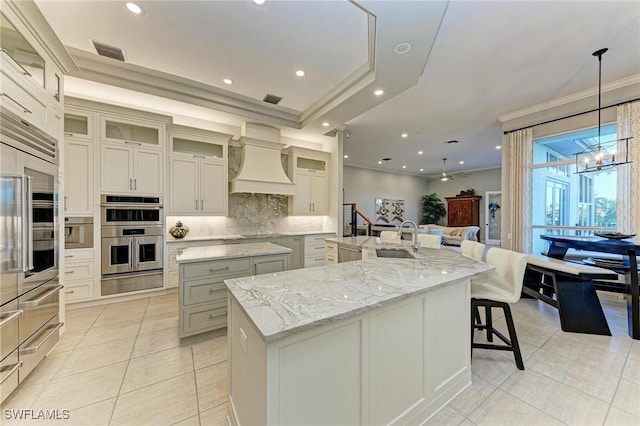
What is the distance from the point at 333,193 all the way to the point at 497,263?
3.49 m

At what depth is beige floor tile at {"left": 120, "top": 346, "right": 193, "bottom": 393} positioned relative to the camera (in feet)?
6.09

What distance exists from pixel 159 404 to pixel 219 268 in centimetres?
111

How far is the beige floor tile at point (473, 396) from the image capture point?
159 centimetres

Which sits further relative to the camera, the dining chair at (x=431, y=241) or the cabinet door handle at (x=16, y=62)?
the dining chair at (x=431, y=241)

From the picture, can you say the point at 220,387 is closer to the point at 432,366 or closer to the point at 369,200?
the point at 432,366

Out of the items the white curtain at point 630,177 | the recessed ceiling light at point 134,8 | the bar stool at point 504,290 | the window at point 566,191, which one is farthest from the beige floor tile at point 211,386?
the window at point 566,191

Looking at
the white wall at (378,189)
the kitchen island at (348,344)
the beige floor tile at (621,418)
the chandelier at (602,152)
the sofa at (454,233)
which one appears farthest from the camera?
the white wall at (378,189)

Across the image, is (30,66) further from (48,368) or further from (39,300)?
(48,368)

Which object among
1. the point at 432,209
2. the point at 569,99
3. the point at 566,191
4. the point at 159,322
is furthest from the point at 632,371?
the point at 432,209

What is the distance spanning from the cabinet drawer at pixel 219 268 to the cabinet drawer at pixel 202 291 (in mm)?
85

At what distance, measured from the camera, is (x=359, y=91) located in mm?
3318

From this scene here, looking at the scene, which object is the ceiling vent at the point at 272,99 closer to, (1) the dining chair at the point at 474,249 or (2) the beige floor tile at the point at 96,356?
(1) the dining chair at the point at 474,249

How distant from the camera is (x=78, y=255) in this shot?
3234 mm

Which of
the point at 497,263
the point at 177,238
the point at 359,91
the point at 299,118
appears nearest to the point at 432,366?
the point at 497,263
